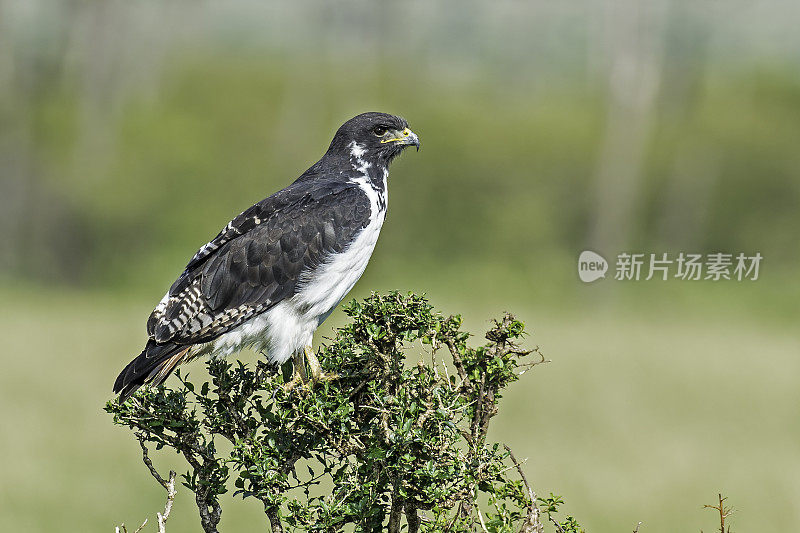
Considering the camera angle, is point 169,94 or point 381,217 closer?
point 381,217

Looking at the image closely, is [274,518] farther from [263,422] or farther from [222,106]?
[222,106]

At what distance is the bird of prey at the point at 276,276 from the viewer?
4.84 m

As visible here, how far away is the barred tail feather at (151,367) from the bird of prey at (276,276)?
34 millimetres

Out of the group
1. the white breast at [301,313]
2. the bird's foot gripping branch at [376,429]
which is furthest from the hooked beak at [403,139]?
the bird's foot gripping branch at [376,429]

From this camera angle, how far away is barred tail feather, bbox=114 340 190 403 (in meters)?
4.30

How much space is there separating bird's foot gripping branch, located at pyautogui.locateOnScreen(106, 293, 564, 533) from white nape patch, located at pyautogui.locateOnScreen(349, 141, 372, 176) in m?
2.00

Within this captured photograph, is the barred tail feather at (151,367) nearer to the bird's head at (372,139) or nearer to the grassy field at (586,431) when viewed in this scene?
the bird's head at (372,139)

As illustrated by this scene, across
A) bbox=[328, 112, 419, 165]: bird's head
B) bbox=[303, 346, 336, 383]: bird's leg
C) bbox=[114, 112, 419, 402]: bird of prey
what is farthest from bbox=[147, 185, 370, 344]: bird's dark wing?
bbox=[328, 112, 419, 165]: bird's head

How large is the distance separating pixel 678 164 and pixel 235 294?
2582 cm

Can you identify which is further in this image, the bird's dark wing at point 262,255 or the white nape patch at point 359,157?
the white nape patch at point 359,157

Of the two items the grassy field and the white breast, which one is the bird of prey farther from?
the grassy field

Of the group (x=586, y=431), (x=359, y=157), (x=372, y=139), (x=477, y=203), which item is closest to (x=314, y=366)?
(x=359, y=157)

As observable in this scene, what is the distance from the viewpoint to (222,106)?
31.4 meters

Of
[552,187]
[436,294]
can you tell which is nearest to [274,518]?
[436,294]
